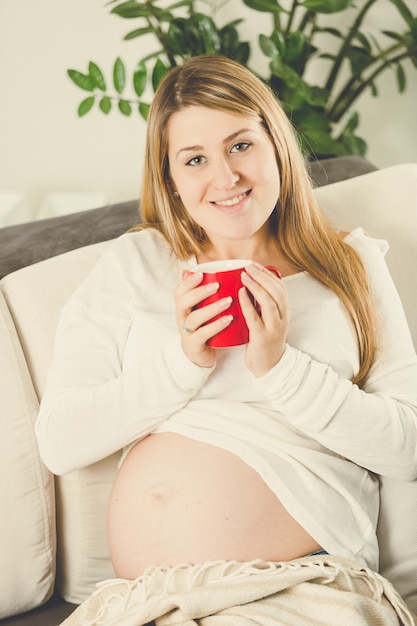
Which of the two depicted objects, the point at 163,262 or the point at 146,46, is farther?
the point at 146,46

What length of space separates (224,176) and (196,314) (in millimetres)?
261

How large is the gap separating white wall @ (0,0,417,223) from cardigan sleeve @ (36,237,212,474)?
1233 mm

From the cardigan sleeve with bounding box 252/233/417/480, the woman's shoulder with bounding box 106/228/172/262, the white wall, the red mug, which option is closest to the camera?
the red mug

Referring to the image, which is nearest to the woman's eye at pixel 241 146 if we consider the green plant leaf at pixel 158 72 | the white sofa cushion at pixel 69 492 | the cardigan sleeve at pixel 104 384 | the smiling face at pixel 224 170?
the smiling face at pixel 224 170

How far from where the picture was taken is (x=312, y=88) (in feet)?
7.37

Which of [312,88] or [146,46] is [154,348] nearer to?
[312,88]

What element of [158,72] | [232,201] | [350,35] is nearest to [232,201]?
[232,201]

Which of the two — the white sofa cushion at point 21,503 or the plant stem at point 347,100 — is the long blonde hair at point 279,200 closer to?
the white sofa cushion at point 21,503

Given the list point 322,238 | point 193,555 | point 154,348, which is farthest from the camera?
point 322,238

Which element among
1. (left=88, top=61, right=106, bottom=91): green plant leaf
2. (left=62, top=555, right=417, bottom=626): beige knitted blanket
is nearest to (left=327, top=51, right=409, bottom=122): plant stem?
(left=88, top=61, right=106, bottom=91): green plant leaf

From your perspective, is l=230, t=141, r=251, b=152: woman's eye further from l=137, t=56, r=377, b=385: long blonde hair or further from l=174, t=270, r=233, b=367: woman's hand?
l=174, t=270, r=233, b=367: woman's hand

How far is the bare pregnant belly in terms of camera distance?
3.90 ft

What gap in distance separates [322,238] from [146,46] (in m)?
1.37

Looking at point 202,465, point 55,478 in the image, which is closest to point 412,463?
point 202,465
